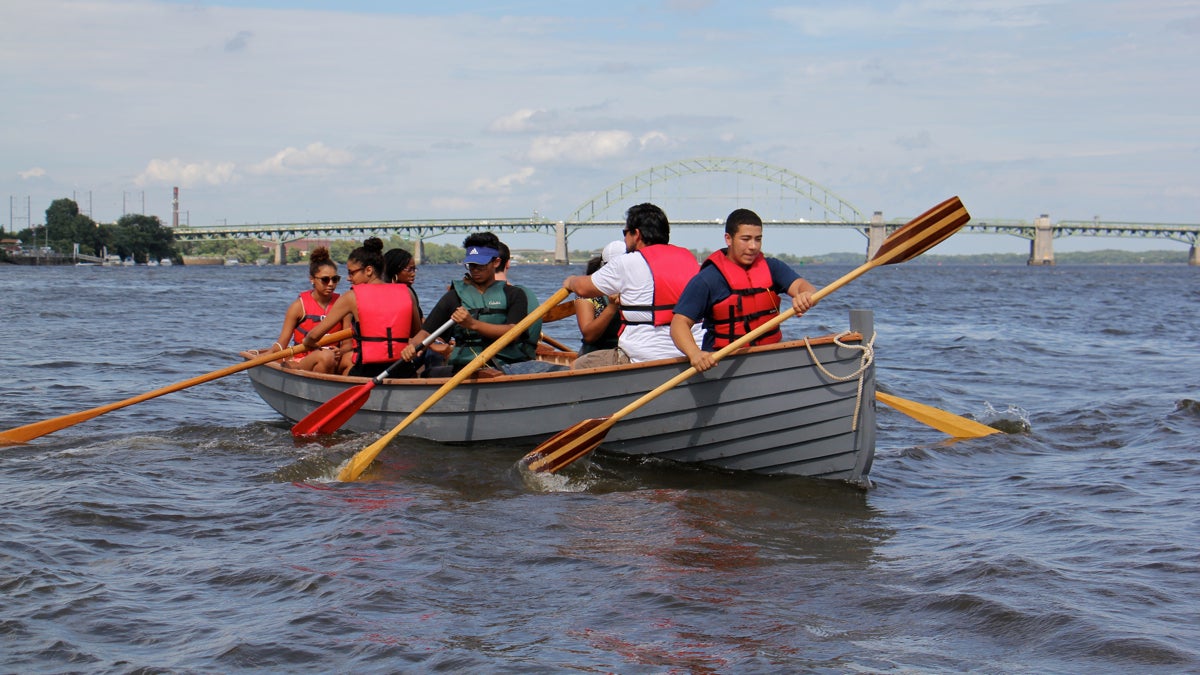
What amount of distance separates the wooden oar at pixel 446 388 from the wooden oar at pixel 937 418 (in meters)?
2.48

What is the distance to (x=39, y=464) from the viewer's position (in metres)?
8.11

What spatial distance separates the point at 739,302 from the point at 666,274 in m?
0.64

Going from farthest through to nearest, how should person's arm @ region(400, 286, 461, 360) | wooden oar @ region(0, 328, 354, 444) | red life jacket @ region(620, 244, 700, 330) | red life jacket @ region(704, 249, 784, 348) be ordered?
wooden oar @ region(0, 328, 354, 444) → person's arm @ region(400, 286, 461, 360) → red life jacket @ region(620, 244, 700, 330) → red life jacket @ region(704, 249, 784, 348)

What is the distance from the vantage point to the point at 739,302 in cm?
709

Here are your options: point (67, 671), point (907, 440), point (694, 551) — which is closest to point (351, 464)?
point (694, 551)

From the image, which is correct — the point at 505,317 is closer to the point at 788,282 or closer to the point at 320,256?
the point at 320,256

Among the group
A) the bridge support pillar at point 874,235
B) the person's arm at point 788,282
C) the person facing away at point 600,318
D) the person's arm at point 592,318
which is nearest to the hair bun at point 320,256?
the person facing away at point 600,318

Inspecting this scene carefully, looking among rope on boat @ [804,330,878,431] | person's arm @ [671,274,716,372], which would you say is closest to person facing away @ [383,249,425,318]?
person's arm @ [671,274,716,372]

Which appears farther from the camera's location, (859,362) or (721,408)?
(721,408)

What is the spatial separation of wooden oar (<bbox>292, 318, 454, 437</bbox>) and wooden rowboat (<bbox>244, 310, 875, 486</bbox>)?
0.32m

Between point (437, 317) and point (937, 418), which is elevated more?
point (437, 317)

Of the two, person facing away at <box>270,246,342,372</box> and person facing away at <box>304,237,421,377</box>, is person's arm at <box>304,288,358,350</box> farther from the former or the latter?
person facing away at <box>270,246,342,372</box>

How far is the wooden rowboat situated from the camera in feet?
22.7

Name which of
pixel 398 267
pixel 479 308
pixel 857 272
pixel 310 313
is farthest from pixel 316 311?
pixel 857 272
